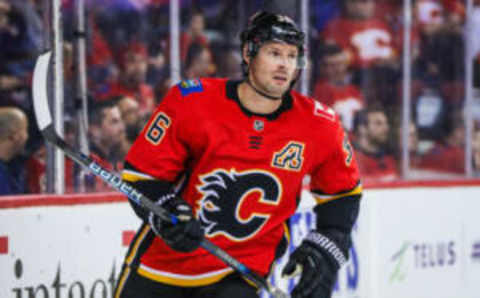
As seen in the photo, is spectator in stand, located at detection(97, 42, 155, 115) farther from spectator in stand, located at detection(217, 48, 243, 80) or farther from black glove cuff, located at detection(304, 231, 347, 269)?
black glove cuff, located at detection(304, 231, 347, 269)

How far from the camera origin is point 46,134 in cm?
255

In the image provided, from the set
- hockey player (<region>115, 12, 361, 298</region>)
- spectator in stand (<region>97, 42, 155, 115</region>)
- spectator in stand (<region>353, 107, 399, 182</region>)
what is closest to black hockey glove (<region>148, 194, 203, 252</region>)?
hockey player (<region>115, 12, 361, 298</region>)

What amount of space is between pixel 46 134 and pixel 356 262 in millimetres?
2474

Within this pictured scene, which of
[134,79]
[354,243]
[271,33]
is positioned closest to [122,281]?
[271,33]

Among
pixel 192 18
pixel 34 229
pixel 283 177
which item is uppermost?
pixel 192 18

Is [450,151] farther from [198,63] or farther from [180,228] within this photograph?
[180,228]

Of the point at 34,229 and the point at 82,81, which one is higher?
the point at 82,81

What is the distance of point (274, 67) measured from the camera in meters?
2.61

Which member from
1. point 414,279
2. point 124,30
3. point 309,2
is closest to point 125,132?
point 124,30

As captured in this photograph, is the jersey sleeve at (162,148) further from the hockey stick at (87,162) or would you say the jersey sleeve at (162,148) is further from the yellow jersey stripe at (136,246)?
the yellow jersey stripe at (136,246)

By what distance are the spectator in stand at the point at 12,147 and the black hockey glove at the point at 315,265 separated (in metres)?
1.37

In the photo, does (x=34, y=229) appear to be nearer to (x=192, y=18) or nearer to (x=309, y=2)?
(x=192, y=18)

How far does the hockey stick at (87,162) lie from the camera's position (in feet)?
8.18

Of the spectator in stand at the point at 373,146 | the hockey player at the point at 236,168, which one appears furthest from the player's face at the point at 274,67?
the spectator in stand at the point at 373,146
